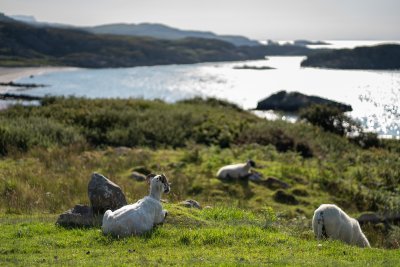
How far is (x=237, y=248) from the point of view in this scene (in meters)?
10.3

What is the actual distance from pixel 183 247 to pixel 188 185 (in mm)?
11533

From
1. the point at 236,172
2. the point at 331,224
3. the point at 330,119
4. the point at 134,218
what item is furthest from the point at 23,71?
the point at 331,224

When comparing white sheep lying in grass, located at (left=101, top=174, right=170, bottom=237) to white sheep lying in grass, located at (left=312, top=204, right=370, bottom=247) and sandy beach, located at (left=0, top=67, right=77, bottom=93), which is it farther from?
sandy beach, located at (left=0, top=67, right=77, bottom=93)

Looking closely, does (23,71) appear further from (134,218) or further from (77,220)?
(134,218)

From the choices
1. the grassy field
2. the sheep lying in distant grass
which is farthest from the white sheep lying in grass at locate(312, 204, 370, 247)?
the sheep lying in distant grass

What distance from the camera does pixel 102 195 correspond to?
12969mm

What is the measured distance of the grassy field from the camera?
10.0 meters

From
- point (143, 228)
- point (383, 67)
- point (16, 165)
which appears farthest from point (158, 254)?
point (383, 67)

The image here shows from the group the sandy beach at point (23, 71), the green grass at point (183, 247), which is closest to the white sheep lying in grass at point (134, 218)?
the green grass at point (183, 247)

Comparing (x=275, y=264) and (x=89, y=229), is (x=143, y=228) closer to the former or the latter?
(x=89, y=229)

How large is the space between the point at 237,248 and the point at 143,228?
2.35m

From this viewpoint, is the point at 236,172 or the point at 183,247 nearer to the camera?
the point at 183,247

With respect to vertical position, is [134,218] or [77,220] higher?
[134,218]

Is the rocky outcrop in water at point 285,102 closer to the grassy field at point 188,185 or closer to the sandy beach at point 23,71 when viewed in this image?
the grassy field at point 188,185
